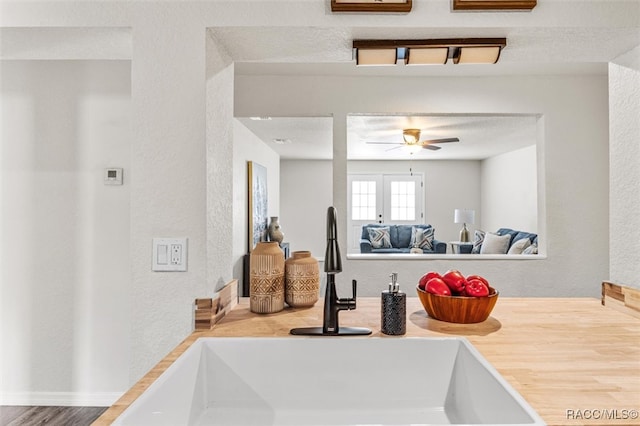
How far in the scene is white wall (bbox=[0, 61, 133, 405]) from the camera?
7.64ft

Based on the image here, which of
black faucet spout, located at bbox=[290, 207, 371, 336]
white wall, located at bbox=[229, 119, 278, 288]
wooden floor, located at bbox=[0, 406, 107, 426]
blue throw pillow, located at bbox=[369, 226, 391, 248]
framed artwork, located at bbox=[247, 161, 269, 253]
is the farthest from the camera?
blue throw pillow, located at bbox=[369, 226, 391, 248]

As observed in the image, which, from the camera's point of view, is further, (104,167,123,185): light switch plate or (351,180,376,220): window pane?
(351,180,376,220): window pane

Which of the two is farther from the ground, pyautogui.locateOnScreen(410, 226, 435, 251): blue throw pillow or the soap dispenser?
the soap dispenser

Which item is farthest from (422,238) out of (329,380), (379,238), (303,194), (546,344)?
(329,380)

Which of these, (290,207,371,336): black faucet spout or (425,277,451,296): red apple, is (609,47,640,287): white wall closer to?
(425,277,451,296): red apple

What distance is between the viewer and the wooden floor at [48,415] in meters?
2.20

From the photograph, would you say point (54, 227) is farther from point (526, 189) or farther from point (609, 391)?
point (526, 189)

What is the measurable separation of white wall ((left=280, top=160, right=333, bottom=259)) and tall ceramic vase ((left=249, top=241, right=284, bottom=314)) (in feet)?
23.4

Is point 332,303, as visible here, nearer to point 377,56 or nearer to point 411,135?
point 377,56

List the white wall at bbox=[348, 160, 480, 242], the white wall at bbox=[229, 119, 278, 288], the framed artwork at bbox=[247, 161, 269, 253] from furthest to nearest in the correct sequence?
the white wall at bbox=[348, 160, 480, 242] → the framed artwork at bbox=[247, 161, 269, 253] → the white wall at bbox=[229, 119, 278, 288]

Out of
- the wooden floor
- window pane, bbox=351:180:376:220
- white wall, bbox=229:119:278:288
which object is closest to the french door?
window pane, bbox=351:180:376:220

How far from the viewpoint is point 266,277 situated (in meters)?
1.38

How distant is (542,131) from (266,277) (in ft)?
10.2

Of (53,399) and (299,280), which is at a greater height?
(299,280)
